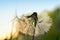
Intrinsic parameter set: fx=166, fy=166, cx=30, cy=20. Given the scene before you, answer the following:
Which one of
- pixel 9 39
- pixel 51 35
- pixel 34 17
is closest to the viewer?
pixel 34 17

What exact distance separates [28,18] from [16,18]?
0.07m

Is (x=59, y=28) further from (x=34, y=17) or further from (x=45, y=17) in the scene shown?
(x=34, y=17)

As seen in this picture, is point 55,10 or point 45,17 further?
point 55,10

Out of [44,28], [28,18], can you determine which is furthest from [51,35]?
[28,18]

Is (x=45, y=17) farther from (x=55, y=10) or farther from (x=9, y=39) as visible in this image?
(x=55, y=10)

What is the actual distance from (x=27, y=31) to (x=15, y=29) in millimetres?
66

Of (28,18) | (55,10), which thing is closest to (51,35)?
(55,10)

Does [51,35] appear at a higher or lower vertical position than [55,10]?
lower

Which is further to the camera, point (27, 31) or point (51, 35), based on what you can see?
point (51, 35)

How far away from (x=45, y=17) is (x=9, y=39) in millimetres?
217

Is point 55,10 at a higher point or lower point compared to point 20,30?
higher

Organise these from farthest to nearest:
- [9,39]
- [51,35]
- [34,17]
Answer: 1. [51,35]
2. [9,39]
3. [34,17]

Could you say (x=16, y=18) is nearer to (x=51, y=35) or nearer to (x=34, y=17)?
(x=34, y=17)

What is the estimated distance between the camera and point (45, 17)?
2.72 feet
